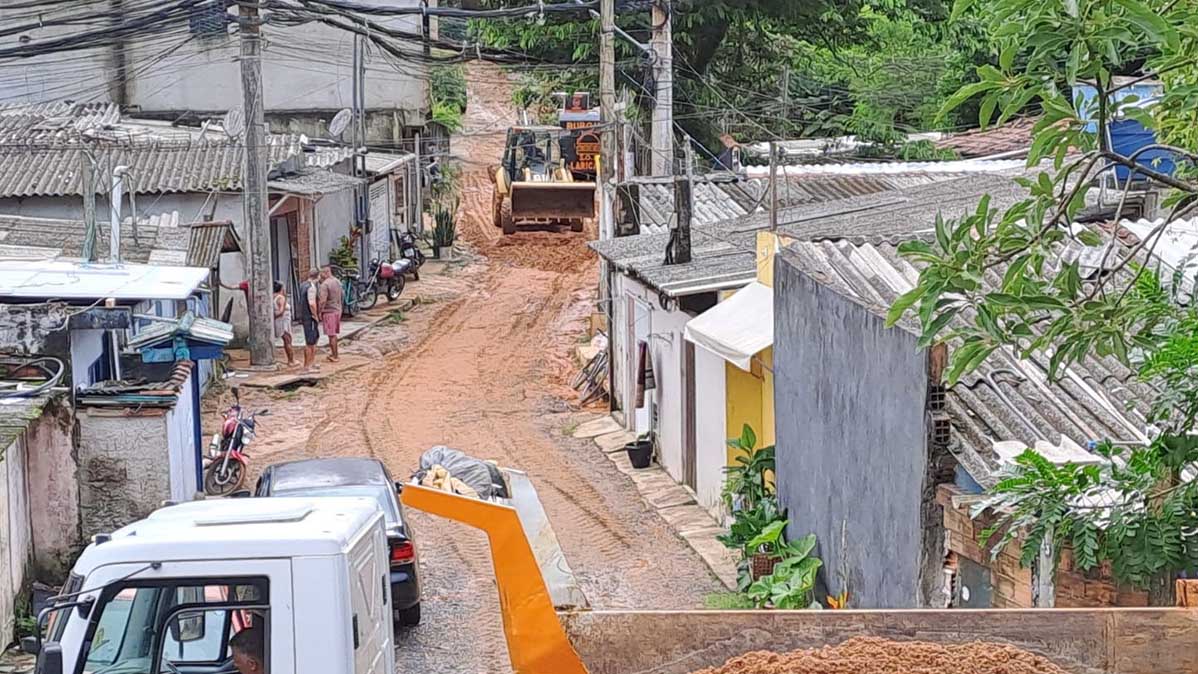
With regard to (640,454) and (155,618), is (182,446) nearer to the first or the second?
(640,454)

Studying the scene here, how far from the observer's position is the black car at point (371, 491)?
12.7 m

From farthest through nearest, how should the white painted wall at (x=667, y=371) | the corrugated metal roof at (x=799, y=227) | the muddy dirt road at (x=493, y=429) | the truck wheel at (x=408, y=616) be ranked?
the white painted wall at (x=667, y=371), the corrugated metal roof at (x=799, y=227), the muddy dirt road at (x=493, y=429), the truck wheel at (x=408, y=616)

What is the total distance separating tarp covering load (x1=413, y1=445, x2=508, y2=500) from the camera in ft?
51.3

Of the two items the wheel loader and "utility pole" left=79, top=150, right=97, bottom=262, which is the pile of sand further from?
the wheel loader

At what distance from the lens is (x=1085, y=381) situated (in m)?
9.91

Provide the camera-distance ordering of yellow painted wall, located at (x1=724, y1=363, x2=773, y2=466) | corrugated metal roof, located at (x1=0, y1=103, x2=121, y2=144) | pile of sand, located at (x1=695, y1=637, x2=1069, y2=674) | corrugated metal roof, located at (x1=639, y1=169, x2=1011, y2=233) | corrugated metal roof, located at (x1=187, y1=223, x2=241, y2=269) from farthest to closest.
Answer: corrugated metal roof, located at (x1=0, y1=103, x2=121, y2=144) → corrugated metal roof, located at (x1=639, y1=169, x2=1011, y2=233) → corrugated metal roof, located at (x1=187, y1=223, x2=241, y2=269) → yellow painted wall, located at (x1=724, y1=363, x2=773, y2=466) → pile of sand, located at (x1=695, y1=637, x2=1069, y2=674)


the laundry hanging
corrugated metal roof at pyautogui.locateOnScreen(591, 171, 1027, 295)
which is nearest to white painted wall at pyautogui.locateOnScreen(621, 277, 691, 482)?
the laundry hanging

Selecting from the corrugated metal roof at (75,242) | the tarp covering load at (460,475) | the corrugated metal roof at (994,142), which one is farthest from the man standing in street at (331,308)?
the corrugated metal roof at (994,142)

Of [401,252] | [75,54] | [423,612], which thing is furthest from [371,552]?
[75,54]

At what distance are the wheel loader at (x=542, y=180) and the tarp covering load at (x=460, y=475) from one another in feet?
68.5

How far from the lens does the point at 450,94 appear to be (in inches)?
2055

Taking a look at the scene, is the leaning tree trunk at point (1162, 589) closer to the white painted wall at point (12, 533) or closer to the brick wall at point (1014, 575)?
the brick wall at point (1014, 575)

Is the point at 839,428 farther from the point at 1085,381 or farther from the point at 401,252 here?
the point at 401,252

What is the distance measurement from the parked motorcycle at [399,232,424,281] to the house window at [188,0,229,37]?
21.9 feet
